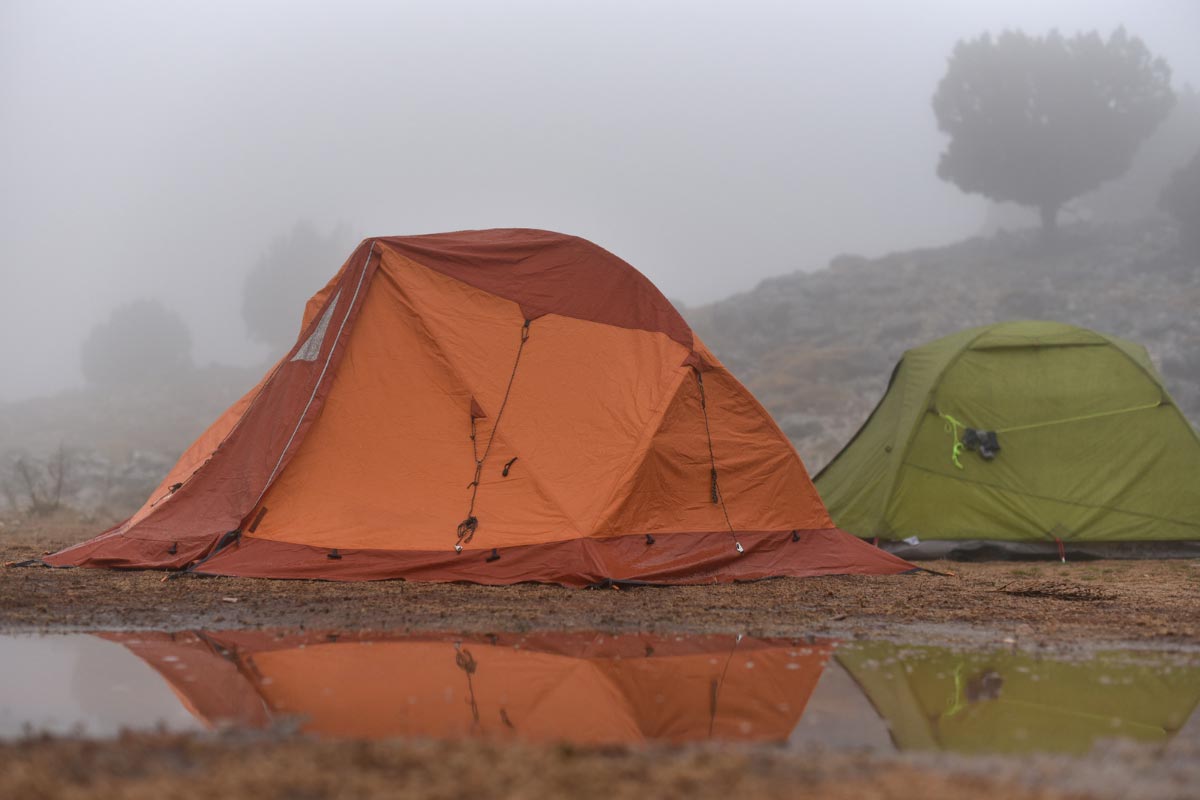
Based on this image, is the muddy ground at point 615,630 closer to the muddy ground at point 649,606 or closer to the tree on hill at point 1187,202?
the muddy ground at point 649,606

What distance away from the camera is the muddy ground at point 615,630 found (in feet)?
6.95

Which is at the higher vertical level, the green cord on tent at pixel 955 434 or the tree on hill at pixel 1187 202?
the tree on hill at pixel 1187 202

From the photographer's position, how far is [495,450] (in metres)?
6.59

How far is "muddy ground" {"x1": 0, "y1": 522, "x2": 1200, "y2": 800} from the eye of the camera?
212 centimetres

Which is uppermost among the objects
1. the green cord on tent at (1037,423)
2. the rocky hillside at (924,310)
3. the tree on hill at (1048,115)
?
→ the tree on hill at (1048,115)

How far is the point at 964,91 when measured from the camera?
165 ft

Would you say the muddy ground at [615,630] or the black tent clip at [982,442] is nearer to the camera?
the muddy ground at [615,630]

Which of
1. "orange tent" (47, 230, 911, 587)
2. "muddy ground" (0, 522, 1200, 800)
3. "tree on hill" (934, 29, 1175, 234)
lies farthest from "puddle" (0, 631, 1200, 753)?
"tree on hill" (934, 29, 1175, 234)

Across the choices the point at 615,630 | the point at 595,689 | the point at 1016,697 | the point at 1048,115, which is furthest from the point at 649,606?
the point at 1048,115

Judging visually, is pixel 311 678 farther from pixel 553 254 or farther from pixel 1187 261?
pixel 1187 261

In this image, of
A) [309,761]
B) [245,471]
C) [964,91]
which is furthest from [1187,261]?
[309,761]

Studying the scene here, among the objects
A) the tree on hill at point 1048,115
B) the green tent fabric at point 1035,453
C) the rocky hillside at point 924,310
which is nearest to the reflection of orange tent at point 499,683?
the green tent fabric at point 1035,453

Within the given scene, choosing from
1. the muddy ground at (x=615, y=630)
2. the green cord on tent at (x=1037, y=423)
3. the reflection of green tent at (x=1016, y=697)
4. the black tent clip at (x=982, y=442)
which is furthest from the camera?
the green cord on tent at (x=1037, y=423)

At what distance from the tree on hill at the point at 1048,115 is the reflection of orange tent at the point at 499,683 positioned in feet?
165
